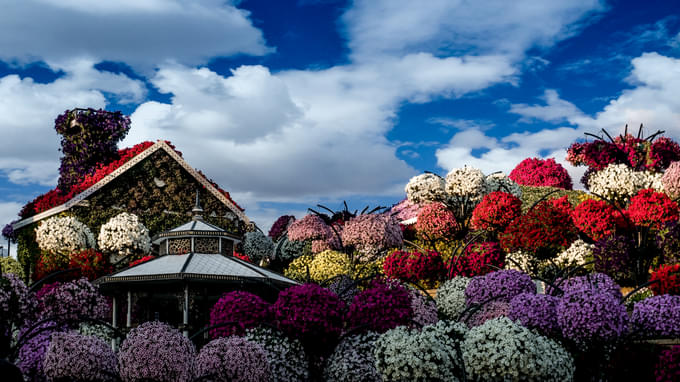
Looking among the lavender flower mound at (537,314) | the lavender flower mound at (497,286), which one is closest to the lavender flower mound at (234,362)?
the lavender flower mound at (537,314)

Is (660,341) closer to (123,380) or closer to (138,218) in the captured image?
(123,380)

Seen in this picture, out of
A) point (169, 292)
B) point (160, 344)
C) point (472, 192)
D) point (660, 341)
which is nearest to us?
point (160, 344)

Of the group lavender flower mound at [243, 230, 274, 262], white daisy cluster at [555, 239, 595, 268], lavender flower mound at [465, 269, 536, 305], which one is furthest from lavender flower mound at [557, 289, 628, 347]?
lavender flower mound at [243, 230, 274, 262]

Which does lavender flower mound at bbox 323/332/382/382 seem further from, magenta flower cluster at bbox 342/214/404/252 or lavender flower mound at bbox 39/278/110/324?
magenta flower cluster at bbox 342/214/404/252

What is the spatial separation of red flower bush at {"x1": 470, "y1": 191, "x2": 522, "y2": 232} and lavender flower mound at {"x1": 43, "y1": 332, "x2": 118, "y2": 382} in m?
12.4

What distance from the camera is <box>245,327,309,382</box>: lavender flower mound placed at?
26.9 feet

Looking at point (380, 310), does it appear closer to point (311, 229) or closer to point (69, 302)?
point (69, 302)

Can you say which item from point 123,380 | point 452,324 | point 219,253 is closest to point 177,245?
point 219,253

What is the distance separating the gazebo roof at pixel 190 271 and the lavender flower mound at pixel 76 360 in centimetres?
513

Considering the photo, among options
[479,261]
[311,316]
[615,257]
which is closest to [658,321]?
[311,316]

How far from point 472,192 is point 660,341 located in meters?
10.8

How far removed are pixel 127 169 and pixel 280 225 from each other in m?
8.35

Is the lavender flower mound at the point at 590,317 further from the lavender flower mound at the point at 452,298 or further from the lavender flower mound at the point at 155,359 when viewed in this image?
the lavender flower mound at the point at 155,359

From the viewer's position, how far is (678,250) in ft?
48.9
